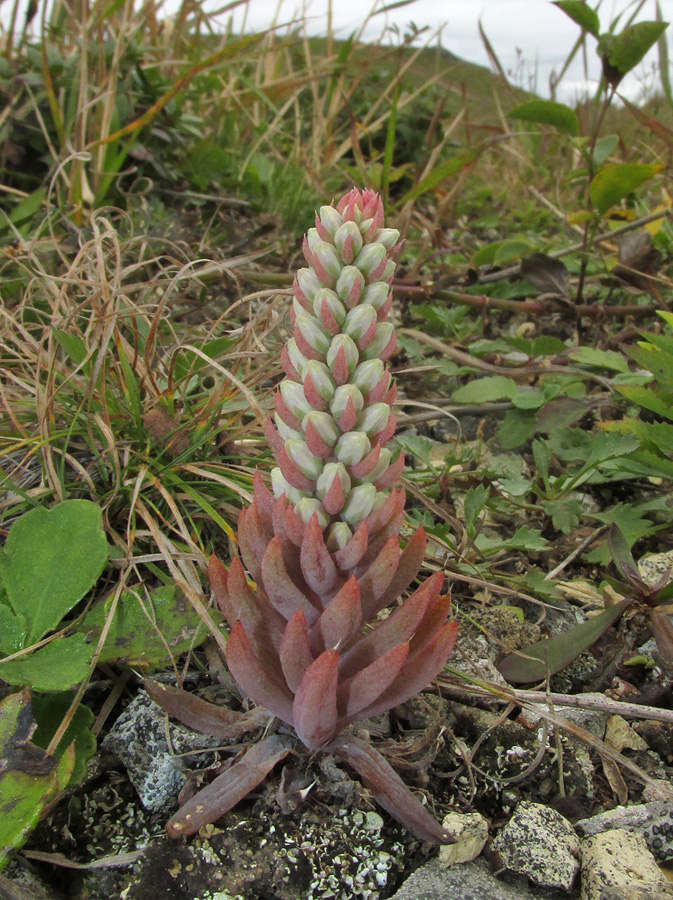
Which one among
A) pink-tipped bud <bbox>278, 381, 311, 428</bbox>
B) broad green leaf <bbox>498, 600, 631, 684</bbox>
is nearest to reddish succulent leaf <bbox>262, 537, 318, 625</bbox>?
pink-tipped bud <bbox>278, 381, 311, 428</bbox>

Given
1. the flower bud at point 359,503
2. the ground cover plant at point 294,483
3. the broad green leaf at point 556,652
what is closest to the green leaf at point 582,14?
the ground cover plant at point 294,483

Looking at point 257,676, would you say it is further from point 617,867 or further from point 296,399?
point 617,867

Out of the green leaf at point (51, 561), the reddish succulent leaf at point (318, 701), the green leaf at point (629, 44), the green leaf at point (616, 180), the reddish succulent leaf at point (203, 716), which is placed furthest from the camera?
the green leaf at point (616, 180)

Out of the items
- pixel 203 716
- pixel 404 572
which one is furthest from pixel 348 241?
pixel 203 716

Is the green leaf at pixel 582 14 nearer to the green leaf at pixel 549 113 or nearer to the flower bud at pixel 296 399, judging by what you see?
the green leaf at pixel 549 113

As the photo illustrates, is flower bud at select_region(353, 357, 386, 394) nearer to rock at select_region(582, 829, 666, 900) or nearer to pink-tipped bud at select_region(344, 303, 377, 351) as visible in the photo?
pink-tipped bud at select_region(344, 303, 377, 351)

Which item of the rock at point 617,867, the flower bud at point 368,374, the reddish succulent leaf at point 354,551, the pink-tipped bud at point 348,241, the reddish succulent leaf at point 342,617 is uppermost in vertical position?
the pink-tipped bud at point 348,241
